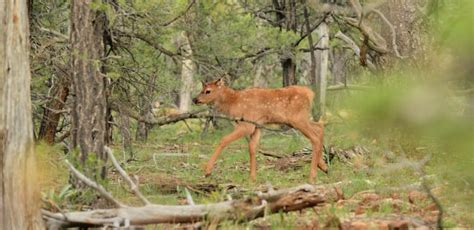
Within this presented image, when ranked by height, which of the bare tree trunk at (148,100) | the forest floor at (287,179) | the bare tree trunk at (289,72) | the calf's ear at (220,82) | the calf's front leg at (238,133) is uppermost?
the bare tree trunk at (289,72)

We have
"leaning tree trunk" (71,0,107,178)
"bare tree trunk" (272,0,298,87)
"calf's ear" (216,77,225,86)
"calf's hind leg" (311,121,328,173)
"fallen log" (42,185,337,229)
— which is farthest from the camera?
"bare tree trunk" (272,0,298,87)

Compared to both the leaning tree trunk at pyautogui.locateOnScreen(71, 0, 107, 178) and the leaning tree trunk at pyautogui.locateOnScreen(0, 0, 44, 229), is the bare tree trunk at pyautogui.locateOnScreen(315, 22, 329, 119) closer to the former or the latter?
the leaning tree trunk at pyautogui.locateOnScreen(71, 0, 107, 178)

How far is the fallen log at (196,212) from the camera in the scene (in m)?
6.97

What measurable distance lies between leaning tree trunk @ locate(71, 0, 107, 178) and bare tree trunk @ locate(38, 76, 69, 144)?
3.38 meters

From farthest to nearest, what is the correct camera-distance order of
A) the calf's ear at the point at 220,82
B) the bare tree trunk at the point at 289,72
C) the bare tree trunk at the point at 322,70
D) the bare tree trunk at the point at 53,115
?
the bare tree trunk at the point at 289,72
the bare tree trunk at the point at 322,70
the calf's ear at the point at 220,82
the bare tree trunk at the point at 53,115

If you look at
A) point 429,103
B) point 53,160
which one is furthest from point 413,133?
point 53,160

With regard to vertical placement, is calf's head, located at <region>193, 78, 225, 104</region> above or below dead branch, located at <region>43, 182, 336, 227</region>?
above

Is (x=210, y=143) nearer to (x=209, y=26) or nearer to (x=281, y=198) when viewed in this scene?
(x=209, y=26)

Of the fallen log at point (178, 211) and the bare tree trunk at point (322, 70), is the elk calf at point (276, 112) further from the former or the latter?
the fallen log at point (178, 211)

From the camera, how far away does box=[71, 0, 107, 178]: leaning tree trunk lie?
8828mm

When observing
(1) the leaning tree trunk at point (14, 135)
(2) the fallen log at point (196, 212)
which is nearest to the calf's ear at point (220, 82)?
(2) the fallen log at point (196, 212)

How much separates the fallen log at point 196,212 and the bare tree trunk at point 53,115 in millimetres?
5410

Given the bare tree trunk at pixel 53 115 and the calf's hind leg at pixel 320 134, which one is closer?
the bare tree trunk at pixel 53 115

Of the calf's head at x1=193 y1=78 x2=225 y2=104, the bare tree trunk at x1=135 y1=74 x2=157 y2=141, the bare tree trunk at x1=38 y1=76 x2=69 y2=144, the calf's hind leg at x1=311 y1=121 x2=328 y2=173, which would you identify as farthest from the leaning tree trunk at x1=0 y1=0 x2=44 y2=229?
the calf's head at x1=193 y1=78 x2=225 y2=104
